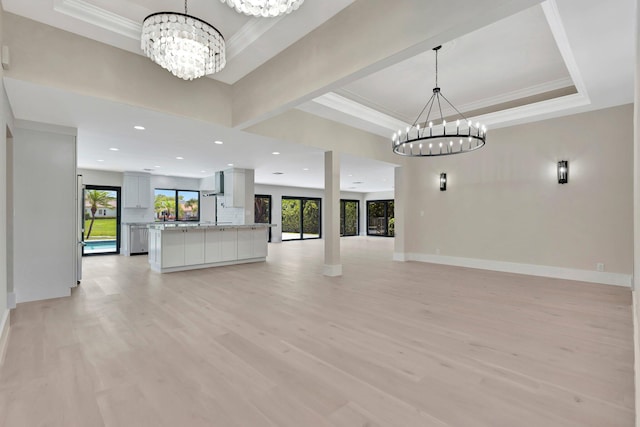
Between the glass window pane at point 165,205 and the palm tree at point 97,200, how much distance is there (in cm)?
127

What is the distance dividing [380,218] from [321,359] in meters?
14.0

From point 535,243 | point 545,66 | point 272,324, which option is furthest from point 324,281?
point 545,66

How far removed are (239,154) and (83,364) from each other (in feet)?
15.5

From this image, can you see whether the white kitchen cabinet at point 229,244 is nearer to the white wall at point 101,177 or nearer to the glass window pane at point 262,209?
the white wall at point 101,177

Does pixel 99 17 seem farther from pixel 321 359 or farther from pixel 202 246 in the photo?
pixel 202 246

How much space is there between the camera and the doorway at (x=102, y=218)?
889 cm

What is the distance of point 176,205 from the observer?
1025 centimetres

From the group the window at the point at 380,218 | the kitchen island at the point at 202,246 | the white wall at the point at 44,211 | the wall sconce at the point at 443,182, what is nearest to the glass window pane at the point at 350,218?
the window at the point at 380,218

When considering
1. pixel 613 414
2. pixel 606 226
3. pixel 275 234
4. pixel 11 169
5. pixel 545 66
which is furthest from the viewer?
pixel 275 234

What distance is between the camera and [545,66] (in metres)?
4.12

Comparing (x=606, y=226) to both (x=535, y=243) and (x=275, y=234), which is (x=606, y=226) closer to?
(x=535, y=243)

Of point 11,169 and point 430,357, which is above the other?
point 11,169

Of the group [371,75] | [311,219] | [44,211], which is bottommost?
[311,219]

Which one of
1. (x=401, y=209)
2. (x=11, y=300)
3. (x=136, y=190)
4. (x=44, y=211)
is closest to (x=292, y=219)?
(x=136, y=190)
